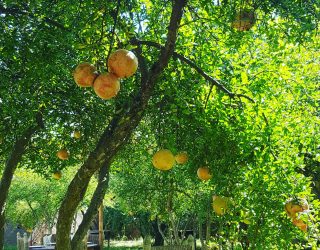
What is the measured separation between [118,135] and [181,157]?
1610 mm

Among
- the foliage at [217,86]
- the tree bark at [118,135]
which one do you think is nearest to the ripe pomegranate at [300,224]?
the foliage at [217,86]

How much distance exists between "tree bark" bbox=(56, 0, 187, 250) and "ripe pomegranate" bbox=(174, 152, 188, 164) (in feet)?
4.27

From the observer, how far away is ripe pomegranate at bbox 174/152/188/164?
16.8ft

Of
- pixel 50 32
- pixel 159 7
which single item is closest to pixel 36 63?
pixel 50 32

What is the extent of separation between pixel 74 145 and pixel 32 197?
15820 millimetres

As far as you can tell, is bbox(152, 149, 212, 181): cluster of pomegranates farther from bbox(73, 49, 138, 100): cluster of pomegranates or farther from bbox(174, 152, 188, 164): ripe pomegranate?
bbox(73, 49, 138, 100): cluster of pomegranates

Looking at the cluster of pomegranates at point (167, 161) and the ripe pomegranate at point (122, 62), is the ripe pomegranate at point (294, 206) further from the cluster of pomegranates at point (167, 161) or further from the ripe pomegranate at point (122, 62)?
the ripe pomegranate at point (122, 62)

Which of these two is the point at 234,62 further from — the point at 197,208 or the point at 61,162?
the point at 197,208

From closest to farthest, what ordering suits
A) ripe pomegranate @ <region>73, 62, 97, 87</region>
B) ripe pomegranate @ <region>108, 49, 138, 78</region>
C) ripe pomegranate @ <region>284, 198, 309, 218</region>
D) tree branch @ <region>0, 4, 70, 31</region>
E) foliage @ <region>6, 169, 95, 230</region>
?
1. ripe pomegranate @ <region>108, 49, 138, 78</region>
2. ripe pomegranate @ <region>73, 62, 97, 87</region>
3. ripe pomegranate @ <region>284, 198, 309, 218</region>
4. tree branch @ <region>0, 4, 70, 31</region>
5. foliage @ <region>6, 169, 95, 230</region>

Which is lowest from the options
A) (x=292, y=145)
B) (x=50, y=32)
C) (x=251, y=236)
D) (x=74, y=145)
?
(x=251, y=236)

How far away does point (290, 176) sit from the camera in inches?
145

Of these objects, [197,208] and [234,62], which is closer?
[234,62]

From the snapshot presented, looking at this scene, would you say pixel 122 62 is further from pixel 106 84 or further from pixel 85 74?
pixel 85 74

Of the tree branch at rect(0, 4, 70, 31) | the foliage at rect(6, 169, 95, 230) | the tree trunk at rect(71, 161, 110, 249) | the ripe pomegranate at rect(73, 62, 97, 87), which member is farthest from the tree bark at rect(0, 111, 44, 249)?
the foliage at rect(6, 169, 95, 230)
